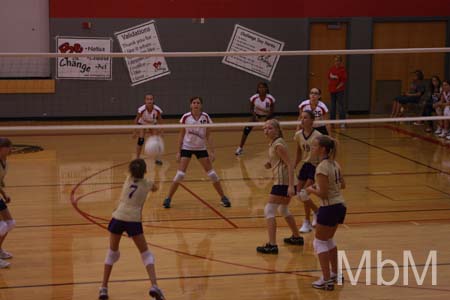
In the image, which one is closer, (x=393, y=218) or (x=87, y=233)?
(x=87, y=233)

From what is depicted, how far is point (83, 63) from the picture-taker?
22172 mm

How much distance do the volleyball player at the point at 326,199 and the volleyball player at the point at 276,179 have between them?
1127 millimetres

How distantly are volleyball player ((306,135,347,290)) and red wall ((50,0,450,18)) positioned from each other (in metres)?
14.5

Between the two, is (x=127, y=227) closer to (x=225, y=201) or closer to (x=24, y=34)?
(x=225, y=201)

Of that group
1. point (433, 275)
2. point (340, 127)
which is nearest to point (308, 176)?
point (433, 275)

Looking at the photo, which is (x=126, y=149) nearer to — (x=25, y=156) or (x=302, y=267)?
(x=25, y=156)

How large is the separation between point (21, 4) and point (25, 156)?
6.12m

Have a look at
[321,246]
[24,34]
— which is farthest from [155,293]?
[24,34]

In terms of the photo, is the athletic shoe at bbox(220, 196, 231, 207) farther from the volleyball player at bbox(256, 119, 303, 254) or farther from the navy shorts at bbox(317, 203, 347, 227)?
the navy shorts at bbox(317, 203, 347, 227)

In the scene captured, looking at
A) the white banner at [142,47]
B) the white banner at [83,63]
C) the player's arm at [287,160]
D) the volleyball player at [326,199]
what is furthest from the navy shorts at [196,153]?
the white banner at [83,63]

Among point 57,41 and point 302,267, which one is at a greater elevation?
point 57,41

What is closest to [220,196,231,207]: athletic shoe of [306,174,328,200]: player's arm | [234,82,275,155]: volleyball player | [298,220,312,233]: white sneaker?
[298,220,312,233]: white sneaker

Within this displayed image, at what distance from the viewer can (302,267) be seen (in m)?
9.94

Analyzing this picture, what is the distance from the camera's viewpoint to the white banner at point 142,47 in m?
22.4
